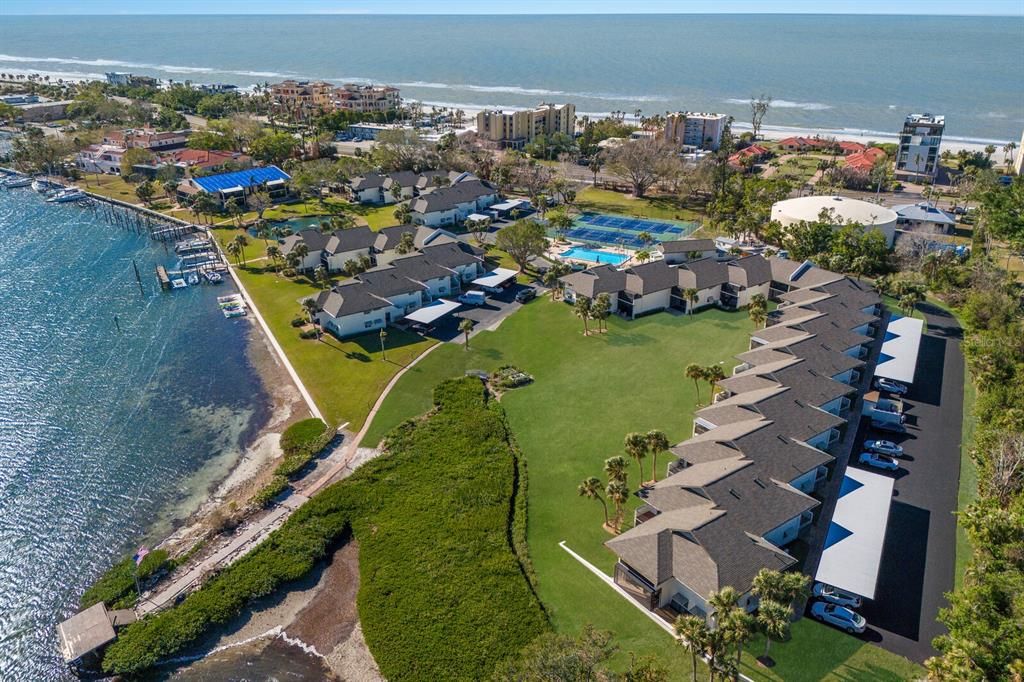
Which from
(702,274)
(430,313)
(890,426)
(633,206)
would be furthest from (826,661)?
(633,206)

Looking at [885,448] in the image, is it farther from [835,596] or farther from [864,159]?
[864,159]

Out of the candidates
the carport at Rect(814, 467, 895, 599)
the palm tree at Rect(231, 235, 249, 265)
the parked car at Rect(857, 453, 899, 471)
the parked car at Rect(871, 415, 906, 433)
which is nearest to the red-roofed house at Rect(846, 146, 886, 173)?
→ the parked car at Rect(871, 415, 906, 433)

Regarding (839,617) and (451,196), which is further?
(451,196)

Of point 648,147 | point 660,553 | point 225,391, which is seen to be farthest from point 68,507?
point 648,147

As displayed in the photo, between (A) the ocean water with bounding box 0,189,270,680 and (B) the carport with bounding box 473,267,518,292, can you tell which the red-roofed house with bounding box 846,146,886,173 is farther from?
(A) the ocean water with bounding box 0,189,270,680

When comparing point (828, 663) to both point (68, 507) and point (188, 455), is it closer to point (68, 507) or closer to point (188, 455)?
point (188, 455)

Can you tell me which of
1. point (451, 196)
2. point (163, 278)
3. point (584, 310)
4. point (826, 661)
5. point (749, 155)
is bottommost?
point (826, 661)

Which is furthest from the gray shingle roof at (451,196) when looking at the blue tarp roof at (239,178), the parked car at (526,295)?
the parked car at (526,295)
